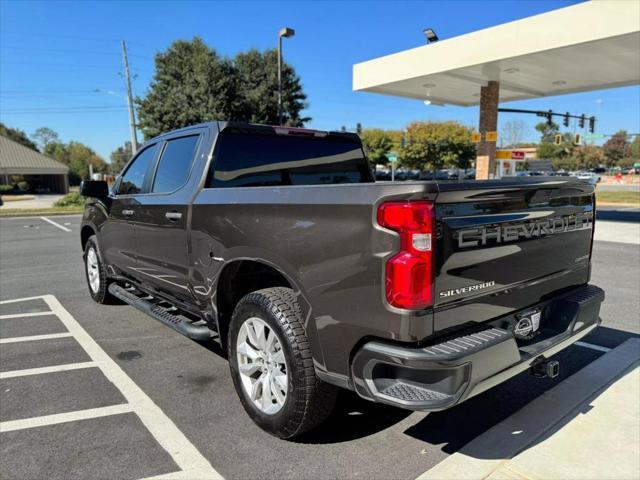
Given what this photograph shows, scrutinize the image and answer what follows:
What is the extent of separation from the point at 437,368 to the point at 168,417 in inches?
79.4

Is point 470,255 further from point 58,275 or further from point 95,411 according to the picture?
point 58,275

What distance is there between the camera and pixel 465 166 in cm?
6512

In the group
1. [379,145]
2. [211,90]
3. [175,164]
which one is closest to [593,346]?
[175,164]

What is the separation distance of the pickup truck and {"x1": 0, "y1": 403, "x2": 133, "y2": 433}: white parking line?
2.42 ft

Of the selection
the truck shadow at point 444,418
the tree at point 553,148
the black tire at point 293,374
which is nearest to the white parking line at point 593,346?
the truck shadow at point 444,418

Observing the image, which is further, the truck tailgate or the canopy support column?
the canopy support column

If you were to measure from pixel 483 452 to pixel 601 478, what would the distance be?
1.98 feet

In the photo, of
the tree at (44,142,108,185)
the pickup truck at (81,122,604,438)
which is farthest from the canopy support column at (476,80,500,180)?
the tree at (44,142,108,185)

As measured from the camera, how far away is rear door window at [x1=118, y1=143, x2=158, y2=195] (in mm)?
4730

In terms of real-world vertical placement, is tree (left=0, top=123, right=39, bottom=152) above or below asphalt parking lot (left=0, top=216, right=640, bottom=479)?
above

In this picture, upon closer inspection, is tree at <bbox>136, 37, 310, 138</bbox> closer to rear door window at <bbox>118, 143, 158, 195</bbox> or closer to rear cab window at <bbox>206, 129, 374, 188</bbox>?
rear door window at <bbox>118, 143, 158, 195</bbox>

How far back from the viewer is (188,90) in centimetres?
3203

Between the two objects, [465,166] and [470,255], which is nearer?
[470,255]

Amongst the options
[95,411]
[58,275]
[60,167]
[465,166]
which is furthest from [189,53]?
[465,166]
